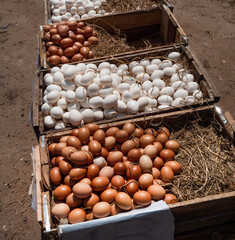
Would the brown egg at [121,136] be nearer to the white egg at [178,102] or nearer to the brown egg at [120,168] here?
the brown egg at [120,168]

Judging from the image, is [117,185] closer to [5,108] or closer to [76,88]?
[76,88]

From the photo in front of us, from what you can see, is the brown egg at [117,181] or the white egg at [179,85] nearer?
the brown egg at [117,181]

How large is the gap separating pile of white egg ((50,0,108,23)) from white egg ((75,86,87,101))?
2207 mm

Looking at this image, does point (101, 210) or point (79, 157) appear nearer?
point (101, 210)

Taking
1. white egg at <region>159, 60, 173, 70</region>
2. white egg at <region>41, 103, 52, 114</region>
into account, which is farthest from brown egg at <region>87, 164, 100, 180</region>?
white egg at <region>159, 60, 173, 70</region>

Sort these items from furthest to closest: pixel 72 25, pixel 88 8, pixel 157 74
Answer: pixel 88 8 → pixel 72 25 → pixel 157 74

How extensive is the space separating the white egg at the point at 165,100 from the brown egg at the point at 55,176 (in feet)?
4.57

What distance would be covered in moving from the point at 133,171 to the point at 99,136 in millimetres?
477

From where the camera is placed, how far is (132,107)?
99.8 inches

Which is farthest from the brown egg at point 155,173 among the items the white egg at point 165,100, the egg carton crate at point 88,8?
the egg carton crate at point 88,8

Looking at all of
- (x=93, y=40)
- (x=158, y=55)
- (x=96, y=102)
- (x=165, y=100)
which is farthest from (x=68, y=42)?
(x=165, y=100)

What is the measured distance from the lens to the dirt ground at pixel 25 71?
3.04m

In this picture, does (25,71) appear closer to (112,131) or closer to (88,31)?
(88,31)

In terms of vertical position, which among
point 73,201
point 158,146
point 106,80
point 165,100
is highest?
point 106,80
